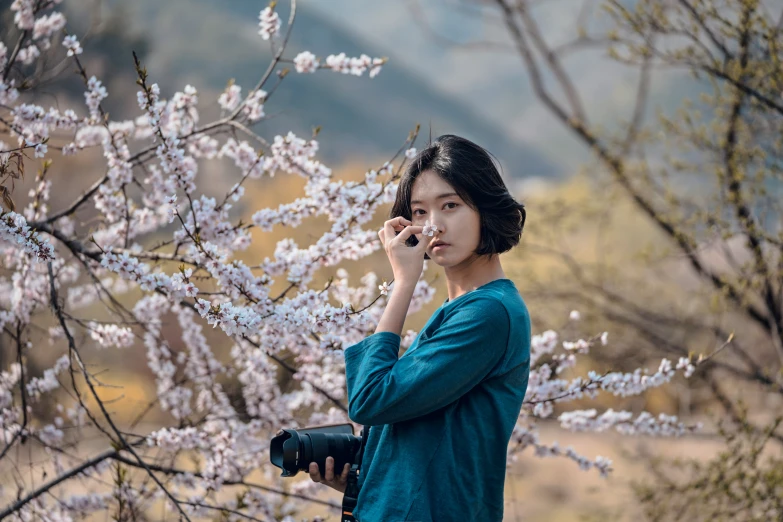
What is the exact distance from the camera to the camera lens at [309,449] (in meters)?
1.49

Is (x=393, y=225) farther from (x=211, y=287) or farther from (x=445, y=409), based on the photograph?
(x=211, y=287)

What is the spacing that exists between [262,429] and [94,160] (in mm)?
10730

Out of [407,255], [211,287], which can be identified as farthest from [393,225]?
[211,287]

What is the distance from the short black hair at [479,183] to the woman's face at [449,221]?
1cm

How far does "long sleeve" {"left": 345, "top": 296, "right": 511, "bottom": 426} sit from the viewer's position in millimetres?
1297

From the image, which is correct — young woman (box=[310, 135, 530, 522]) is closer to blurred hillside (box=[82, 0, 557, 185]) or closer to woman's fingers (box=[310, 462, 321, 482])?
woman's fingers (box=[310, 462, 321, 482])

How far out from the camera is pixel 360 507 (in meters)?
1.39

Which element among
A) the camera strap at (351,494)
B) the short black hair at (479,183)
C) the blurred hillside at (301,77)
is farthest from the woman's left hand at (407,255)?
the blurred hillside at (301,77)

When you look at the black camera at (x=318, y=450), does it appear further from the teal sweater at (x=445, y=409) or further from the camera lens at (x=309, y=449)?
the teal sweater at (x=445, y=409)

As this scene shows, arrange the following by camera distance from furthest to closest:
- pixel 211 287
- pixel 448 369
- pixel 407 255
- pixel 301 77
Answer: pixel 301 77, pixel 211 287, pixel 407 255, pixel 448 369

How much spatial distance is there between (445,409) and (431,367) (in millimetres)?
103

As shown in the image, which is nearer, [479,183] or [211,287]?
[479,183]

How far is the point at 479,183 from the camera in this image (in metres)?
1.49

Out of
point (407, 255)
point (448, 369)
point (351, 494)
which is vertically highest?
point (407, 255)
